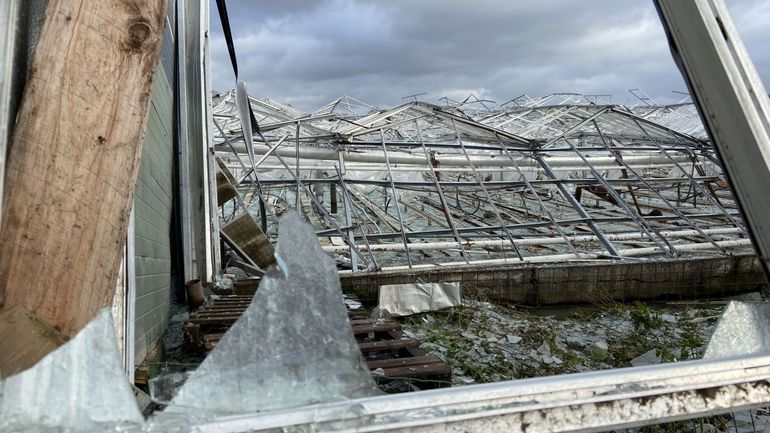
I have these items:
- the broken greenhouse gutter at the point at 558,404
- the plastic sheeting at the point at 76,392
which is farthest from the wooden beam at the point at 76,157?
the broken greenhouse gutter at the point at 558,404

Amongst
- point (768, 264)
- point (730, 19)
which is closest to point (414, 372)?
point (768, 264)

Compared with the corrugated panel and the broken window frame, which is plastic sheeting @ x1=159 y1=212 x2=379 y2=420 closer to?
the broken window frame

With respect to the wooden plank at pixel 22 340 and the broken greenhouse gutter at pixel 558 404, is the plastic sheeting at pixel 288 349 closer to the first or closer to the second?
the broken greenhouse gutter at pixel 558 404

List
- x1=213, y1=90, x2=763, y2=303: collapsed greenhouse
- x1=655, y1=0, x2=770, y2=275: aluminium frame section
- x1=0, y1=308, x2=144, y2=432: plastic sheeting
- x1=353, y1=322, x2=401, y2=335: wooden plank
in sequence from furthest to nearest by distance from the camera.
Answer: x1=213, y1=90, x2=763, y2=303: collapsed greenhouse → x1=353, y1=322, x2=401, y2=335: wooden plank → x1=655, y1=0, x2=770, y2=275: aluminium frame section → x1=0, y1=308, x2=144, y2=432: plastic sheeting

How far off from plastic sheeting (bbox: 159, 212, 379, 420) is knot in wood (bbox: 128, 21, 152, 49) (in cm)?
51

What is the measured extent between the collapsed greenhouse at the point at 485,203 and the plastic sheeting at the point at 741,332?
4.62 m

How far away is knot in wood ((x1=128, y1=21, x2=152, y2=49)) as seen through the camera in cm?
122

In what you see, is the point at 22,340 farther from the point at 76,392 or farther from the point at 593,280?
the point at 593,280

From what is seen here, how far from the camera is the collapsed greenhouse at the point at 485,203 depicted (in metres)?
8.74

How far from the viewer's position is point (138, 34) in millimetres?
1231

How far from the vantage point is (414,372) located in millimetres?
3574

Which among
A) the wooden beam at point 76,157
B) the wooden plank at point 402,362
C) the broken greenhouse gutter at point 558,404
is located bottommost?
the wooden plank at point 402,362

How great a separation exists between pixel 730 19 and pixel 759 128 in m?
0.28

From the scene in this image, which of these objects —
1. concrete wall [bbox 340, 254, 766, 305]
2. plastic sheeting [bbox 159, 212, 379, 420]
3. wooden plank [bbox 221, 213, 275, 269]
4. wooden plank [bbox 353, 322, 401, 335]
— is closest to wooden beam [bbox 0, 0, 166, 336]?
plastic sheeting [bbox 159, 212, 379, 420]
